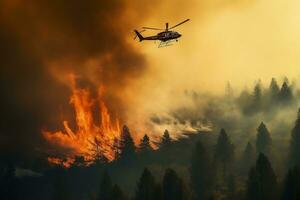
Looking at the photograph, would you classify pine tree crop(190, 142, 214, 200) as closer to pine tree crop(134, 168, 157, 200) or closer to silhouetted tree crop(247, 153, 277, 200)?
pine tree crop(134, 168, 157, 200)

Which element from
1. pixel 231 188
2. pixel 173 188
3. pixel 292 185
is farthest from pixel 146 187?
pixel 292 185

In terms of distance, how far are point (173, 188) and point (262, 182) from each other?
1011 inches

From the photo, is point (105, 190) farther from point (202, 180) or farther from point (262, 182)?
point (262, 182)

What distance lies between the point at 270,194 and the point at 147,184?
118 ft

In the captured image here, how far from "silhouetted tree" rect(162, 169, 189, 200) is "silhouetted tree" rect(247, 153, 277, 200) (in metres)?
20.0

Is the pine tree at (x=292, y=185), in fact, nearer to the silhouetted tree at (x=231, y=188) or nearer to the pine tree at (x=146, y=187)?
the silhouetted tree at (x=231, y=188)

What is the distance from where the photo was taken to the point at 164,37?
150625 millimetres

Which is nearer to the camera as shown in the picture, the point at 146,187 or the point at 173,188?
the point at 173,188

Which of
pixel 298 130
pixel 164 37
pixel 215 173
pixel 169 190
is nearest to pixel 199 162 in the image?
pixel 215 173

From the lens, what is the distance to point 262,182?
17362cm

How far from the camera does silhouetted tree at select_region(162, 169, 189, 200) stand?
600ft

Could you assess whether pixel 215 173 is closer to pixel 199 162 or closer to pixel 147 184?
pixel 199 162

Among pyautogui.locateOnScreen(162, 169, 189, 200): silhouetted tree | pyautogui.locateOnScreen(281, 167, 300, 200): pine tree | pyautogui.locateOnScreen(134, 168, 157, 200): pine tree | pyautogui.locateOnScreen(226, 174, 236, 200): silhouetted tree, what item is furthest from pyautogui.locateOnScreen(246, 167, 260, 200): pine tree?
pyautogui.locateOnScreen(134, 168, 157, 200): pine tree

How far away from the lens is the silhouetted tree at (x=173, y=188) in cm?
18275
